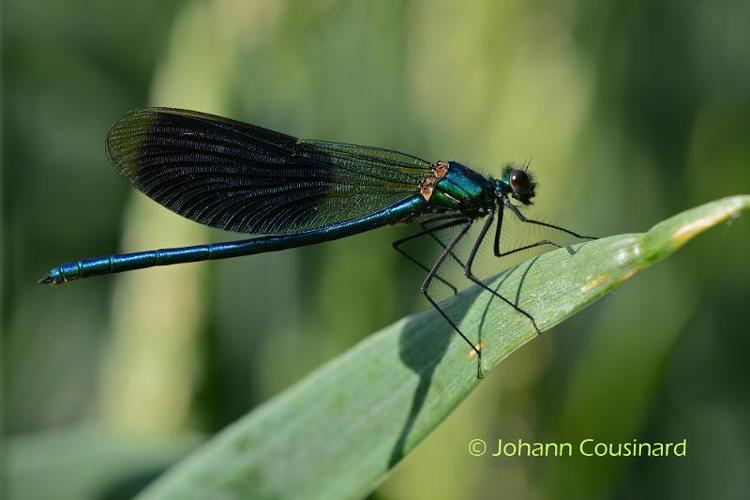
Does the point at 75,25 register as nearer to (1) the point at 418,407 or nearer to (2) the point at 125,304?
(2) the point at 125,304

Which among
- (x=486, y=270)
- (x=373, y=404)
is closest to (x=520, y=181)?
(x=486, y=270)

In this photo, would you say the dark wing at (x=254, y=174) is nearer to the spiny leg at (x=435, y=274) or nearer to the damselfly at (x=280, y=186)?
the damselfly at (x=280, y=186)

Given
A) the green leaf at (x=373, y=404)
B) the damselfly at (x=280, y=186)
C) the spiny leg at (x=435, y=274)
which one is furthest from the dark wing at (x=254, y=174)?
the green leaf at (x=373, y=404)

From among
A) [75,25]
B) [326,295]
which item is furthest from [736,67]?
[75,25]

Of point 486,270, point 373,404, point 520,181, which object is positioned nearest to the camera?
point 373,404

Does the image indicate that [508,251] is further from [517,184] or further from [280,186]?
[280,186]

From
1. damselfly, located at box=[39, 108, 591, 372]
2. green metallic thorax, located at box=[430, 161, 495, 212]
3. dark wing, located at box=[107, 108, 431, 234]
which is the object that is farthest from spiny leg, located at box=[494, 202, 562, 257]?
dark wing, located at box=[107, 108, 431, 234]

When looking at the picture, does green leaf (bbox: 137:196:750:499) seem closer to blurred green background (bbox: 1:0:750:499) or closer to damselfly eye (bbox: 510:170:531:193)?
blurred green background (bbox: 1:0:750:499)
